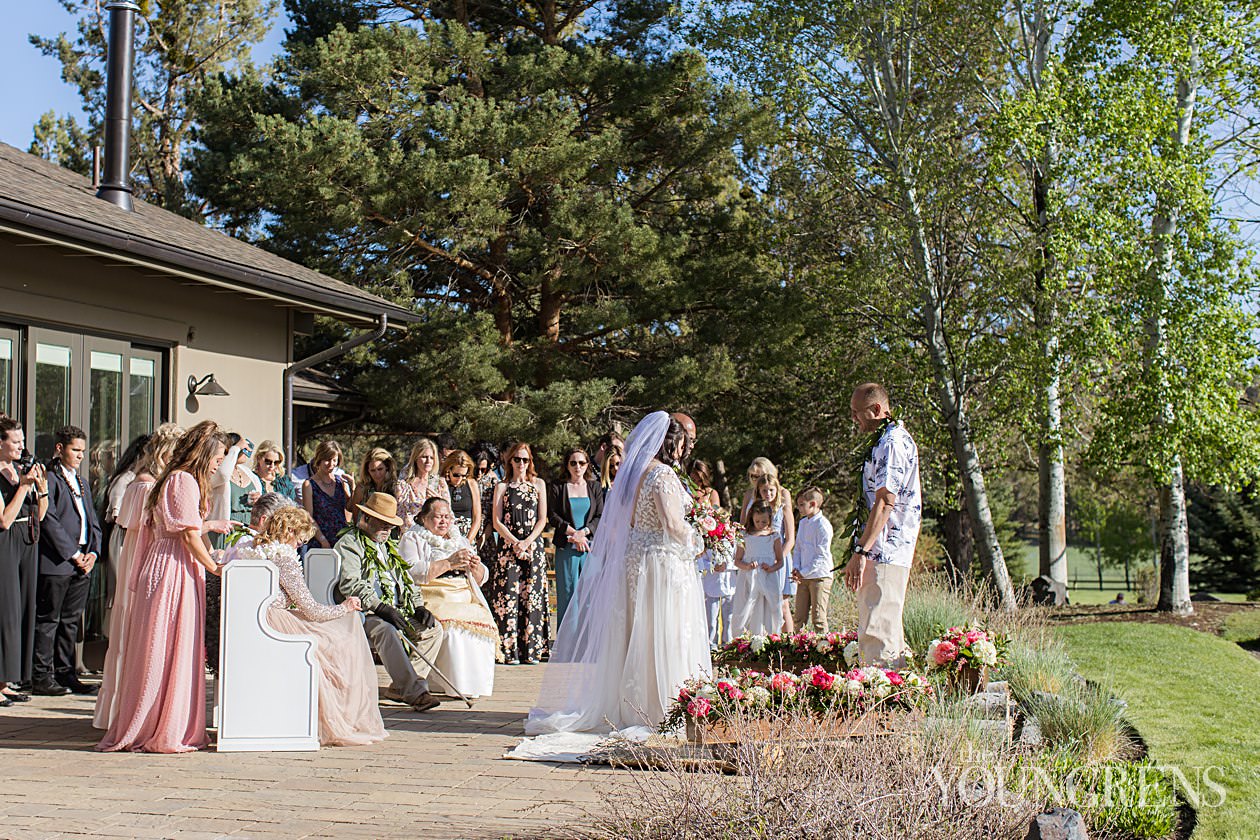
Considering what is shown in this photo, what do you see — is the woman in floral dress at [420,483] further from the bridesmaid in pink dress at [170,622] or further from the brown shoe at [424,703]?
the bridesmaid in pink dress at [170,622]

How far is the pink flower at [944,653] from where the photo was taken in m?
8.35

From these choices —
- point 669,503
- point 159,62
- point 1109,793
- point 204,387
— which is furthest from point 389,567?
point 159,62

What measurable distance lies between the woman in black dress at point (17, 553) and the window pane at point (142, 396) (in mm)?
2619

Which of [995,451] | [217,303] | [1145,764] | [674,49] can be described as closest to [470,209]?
[674,49]

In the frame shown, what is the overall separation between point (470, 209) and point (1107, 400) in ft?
35.5

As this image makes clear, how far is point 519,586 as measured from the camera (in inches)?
476

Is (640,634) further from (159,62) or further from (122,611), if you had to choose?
(159,62)

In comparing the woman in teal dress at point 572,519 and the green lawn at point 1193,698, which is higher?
the woman in teal dress at point 572,519

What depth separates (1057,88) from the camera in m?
18.6

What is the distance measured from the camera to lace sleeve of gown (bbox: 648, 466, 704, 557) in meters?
8.28

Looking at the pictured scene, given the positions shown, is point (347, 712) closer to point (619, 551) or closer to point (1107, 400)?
point (619, 551)

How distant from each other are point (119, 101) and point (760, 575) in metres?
9.21

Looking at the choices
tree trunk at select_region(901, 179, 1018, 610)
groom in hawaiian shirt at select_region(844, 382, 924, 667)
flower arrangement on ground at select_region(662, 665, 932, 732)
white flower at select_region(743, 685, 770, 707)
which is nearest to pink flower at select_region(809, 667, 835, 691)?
flower arrangement on ground at select_region(662, 665, 932, 732)

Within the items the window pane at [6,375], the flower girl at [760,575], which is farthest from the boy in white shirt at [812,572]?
the window pane at [6,375]
